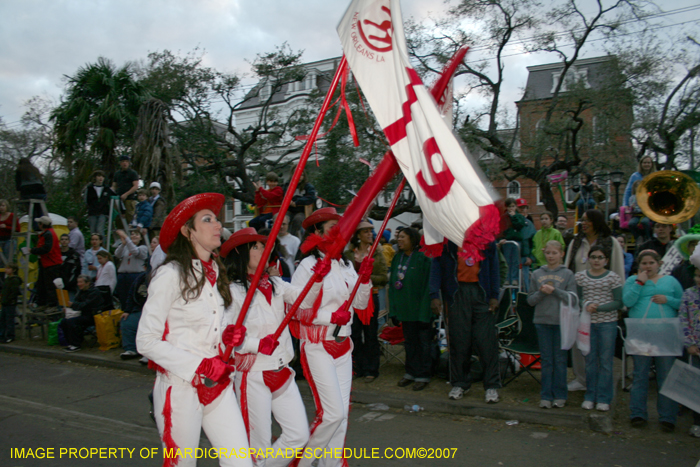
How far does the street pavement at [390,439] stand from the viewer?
4715mm

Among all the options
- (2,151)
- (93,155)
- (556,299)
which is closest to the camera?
(556,299)

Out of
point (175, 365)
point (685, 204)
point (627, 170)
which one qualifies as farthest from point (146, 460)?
point (627, 170)

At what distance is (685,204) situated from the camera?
7527 mm

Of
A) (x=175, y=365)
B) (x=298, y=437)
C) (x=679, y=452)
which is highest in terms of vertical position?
(x=175, y=365)

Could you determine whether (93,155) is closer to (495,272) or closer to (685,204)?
(495,272)

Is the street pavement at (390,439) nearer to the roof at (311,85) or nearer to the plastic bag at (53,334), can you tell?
the plastic bag at (53,334)

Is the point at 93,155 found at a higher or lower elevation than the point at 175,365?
higher

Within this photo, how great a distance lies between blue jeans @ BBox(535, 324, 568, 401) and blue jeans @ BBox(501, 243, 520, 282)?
2.96 m

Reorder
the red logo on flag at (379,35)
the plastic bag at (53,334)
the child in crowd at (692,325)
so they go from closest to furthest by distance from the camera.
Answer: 1. the red logo on flag at (379,35)
2. the child in crowd at (692,325)
3. the plastic bag at (53,334)

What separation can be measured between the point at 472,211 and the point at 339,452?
215 cm

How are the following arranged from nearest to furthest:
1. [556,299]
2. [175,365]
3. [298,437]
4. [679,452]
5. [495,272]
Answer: [175,365], [298,437], [679,452], [556,299], [495,272]

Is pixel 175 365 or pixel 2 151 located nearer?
pixel 175 365

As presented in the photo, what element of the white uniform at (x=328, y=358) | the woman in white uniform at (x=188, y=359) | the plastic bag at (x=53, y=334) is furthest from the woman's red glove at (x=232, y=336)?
the plastic bag at (x=53, y=334)

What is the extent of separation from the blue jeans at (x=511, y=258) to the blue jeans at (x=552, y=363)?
296 cm
